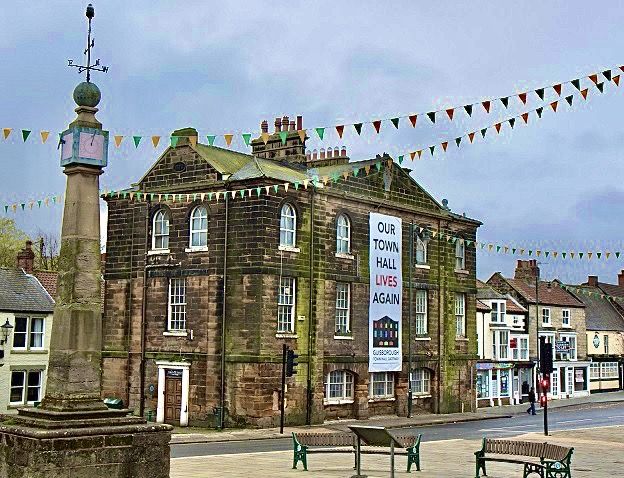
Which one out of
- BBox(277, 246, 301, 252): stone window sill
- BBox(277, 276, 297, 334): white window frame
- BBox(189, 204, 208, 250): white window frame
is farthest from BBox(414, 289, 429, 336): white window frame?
BBox(189, 204, 208, 250): white window frame

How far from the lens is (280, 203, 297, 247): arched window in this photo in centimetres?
3419

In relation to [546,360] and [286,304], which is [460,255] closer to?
[286,304]

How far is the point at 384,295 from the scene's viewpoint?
38.5m

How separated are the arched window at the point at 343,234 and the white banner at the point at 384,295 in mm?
1217

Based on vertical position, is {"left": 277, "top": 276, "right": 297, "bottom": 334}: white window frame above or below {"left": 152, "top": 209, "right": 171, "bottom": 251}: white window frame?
below

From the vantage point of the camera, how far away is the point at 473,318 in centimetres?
4462

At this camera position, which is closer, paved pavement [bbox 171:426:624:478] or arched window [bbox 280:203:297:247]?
paved pavement [bbox 171:426:624:478]

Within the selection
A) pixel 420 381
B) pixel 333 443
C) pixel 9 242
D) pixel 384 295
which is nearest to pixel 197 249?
pixel 384 295

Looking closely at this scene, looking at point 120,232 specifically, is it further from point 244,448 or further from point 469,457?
point 469,457

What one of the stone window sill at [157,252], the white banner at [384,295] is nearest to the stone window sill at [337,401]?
the white banner at [384,295]

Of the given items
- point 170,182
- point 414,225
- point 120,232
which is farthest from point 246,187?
point 414,225

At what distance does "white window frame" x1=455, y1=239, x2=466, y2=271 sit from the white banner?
210 inches

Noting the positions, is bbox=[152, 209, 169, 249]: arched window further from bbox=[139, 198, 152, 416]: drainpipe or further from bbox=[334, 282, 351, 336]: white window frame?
bbox=[334, 282, 351, 336]: white window frame

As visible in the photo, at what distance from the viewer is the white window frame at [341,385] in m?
35.8
